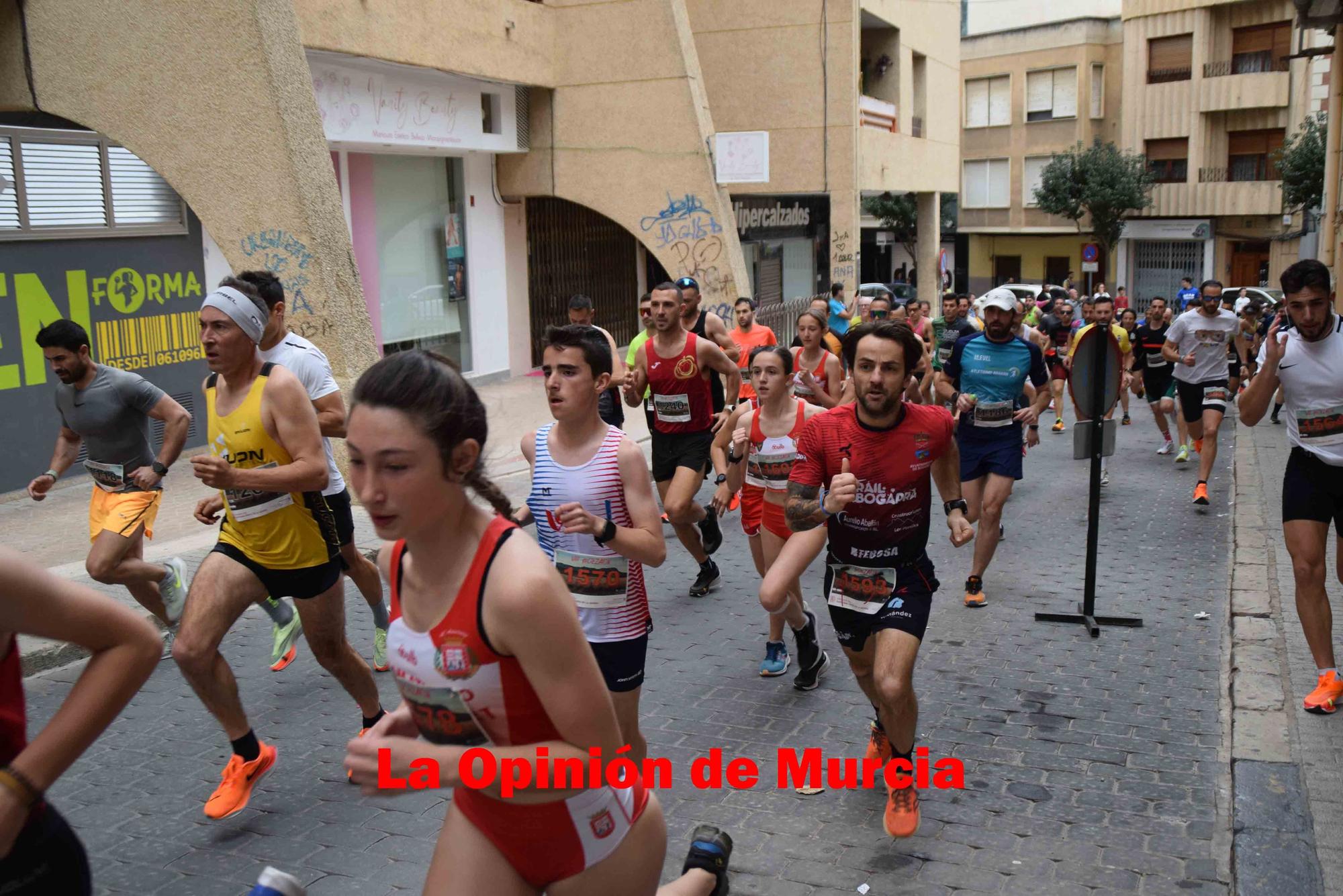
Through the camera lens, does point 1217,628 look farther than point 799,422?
Yes

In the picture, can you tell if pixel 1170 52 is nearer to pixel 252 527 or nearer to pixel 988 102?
pixel 988 102

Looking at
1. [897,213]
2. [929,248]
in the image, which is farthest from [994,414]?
[897,213]

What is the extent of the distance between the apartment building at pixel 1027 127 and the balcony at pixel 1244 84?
177 inches

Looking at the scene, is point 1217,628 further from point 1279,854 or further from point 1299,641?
point 1279,854

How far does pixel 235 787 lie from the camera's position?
4922mm

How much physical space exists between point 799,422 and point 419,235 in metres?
13.6

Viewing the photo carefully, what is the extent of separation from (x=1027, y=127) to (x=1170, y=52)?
19.7 ft

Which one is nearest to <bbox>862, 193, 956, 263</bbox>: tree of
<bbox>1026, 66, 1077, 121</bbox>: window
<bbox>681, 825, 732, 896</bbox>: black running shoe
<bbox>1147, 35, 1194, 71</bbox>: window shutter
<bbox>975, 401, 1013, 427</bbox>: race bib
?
<bbox>1026, 66, 1077, 121</bbox>: window

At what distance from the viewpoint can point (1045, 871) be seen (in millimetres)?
4391

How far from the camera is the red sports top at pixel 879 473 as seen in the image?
15.6 feet

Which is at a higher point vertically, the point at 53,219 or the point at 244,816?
the point at 53,219

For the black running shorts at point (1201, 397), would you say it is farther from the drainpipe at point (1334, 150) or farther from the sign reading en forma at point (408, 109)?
the sign reading en forma at point (408, 109)

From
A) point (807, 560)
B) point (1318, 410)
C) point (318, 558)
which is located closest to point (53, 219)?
point (318, 558)

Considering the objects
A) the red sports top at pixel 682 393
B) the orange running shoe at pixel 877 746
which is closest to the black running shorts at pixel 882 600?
the orange running shoe at pixel 877 746
